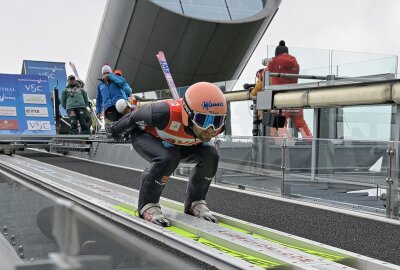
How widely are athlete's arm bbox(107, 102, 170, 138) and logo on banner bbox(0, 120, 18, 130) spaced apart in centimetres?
921

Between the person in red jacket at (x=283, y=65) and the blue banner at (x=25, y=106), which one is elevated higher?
the person in red jacket at (x=283, y=65)

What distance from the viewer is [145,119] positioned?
487 cm

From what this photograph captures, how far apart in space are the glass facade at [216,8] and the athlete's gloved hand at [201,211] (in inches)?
1116

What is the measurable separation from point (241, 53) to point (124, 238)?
36.1m

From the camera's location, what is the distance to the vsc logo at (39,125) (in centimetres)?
1402

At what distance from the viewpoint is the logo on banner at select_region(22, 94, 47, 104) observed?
14264 millimetres

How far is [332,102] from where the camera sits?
10.3m

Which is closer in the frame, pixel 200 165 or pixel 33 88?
pixel 200 165

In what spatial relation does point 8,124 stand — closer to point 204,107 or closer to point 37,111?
point 37,111

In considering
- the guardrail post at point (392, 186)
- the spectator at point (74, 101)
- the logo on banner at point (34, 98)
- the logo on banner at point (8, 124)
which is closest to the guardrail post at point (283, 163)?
the guardrail post at point (392, 186)

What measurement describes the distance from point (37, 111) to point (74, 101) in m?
1.09

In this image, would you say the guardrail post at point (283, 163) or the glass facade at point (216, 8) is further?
the glass facade at point (216, 8)

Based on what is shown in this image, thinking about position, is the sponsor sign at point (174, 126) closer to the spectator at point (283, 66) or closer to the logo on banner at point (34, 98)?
the spectator at point (283, 66)

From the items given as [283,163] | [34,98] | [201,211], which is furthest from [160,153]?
[34,98]
